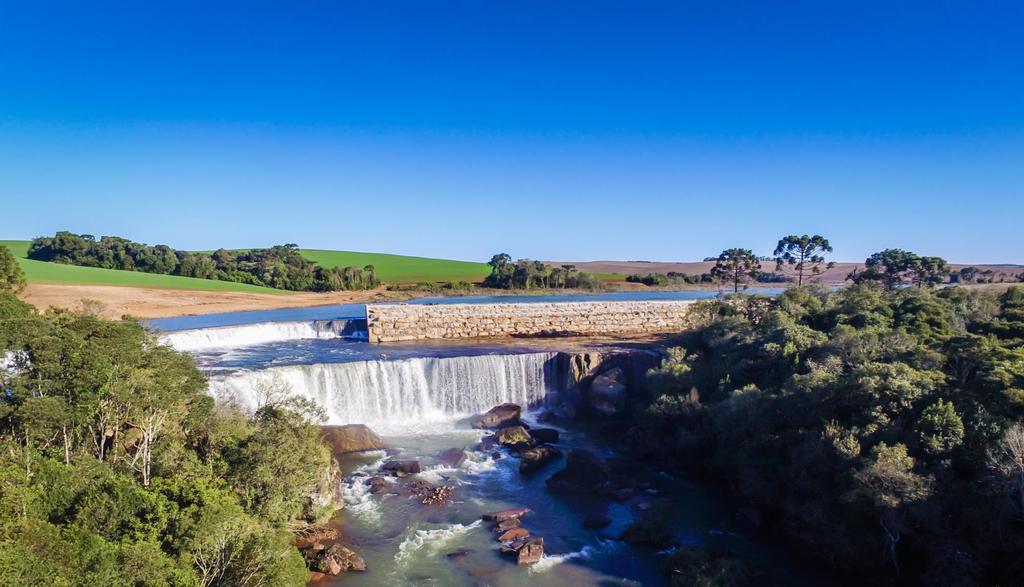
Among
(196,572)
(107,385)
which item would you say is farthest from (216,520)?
(107,385)

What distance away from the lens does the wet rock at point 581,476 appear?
20688 millimetres

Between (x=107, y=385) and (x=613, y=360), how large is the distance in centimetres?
2430

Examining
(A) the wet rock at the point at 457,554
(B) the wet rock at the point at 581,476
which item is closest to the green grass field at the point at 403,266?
(B) the wet rock at the point at 581,476

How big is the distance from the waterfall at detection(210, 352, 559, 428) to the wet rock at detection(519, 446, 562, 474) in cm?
756

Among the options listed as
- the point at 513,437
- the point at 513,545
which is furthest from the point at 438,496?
the point at 513,437

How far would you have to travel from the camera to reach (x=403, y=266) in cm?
11856

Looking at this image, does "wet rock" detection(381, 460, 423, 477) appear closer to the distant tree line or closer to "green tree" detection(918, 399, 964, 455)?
"green tree" detection(918, 399, 964, 455)

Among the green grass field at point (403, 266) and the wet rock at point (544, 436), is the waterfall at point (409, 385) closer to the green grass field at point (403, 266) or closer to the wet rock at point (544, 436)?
the wet rock at point (544, 436)

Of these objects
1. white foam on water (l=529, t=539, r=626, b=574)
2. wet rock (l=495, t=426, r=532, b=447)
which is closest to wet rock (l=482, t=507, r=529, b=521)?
white foam on water (l=529, t=539, r=626, b=574)

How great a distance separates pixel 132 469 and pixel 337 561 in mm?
5680

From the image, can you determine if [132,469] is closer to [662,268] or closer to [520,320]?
[520,320]

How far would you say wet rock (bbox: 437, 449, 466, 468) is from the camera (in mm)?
23188

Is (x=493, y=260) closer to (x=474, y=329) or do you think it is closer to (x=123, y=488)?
(x=474, y=329)

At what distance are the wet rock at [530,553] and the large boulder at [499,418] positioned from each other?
11.8 meters
